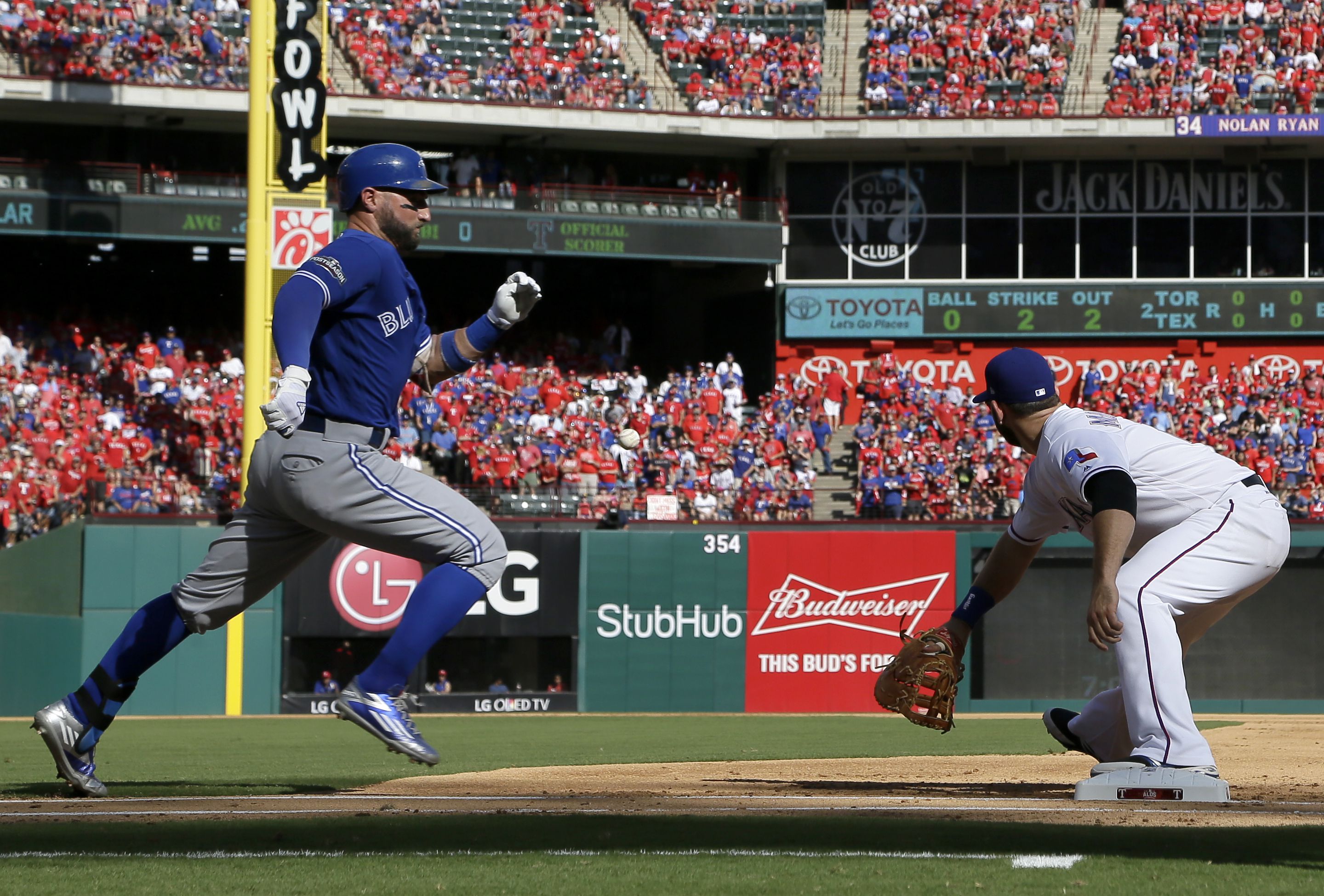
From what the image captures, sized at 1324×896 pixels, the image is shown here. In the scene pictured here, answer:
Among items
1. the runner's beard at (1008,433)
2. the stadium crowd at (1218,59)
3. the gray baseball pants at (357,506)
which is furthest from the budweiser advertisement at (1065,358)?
the gray baseball pants at (357,506)

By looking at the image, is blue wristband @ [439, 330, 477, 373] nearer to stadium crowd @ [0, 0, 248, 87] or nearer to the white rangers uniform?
the white rangers uniform

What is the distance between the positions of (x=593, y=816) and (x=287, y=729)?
10163 mm

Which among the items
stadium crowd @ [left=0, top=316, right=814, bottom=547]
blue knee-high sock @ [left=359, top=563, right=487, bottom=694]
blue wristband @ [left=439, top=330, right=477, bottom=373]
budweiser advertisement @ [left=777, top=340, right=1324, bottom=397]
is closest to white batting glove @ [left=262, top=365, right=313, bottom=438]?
blue knee-high sock @ [left=359, top=563, right=487, bottom=694]

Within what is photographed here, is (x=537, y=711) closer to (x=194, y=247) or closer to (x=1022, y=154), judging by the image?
(x=194, y=247)

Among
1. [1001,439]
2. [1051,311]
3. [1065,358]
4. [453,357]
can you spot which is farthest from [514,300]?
[1065,358]

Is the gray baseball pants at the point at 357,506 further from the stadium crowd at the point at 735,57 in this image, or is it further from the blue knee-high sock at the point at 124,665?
the stadium crowd at the point at 735,57

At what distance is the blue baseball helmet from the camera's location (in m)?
5.57

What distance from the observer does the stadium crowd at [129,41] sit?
25.6 meters

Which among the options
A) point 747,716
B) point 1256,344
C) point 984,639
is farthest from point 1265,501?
point 1256,344

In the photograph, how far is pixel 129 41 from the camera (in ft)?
86.1

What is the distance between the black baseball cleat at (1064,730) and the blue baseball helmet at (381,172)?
3290 millimetres

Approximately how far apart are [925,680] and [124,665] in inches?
123

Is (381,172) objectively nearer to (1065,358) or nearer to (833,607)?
(833,607)

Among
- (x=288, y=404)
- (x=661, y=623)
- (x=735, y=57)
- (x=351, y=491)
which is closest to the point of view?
(x=288, y=404)
